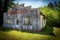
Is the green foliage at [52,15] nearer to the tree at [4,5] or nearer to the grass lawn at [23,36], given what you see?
the grass lawn at [23,36]

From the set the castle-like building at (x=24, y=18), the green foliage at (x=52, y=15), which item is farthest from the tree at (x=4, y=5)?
the green foliage at (x=52, y=15)

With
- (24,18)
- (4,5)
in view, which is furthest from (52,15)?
(4,5)

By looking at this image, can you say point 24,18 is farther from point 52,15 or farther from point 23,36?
point 52,15

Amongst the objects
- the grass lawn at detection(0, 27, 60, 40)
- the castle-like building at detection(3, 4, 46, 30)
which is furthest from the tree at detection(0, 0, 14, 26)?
the grass lawn at detection(0, 27, 60, 40)

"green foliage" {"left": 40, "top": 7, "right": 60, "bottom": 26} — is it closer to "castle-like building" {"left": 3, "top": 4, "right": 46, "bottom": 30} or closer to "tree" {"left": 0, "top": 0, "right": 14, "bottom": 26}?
"castle-like building" {"left": 3, "top": 4, "right": 46, "bottom": 30}

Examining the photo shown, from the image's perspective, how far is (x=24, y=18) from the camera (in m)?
2.18

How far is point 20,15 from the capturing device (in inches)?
86.6

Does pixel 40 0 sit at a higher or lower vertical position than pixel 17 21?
higher

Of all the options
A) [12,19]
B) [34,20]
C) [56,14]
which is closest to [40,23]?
[34,20]

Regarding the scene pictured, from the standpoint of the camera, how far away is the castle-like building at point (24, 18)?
7.03ft

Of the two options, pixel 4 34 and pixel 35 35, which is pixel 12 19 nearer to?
pixel 4 34

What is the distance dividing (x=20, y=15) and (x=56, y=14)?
461mm

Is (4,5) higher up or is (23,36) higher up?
(4,5)

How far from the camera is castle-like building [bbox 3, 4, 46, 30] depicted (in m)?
2.14
